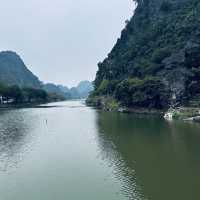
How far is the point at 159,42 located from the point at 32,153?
423 ft

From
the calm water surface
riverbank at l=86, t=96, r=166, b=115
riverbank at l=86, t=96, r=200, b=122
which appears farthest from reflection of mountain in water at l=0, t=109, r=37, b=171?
riverbank at l=86, t=96, r=166, b=115

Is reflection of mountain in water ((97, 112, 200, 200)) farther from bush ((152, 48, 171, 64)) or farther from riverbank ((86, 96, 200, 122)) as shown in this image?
A: bush ((152, 48, 171, 64))

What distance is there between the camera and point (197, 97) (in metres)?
115

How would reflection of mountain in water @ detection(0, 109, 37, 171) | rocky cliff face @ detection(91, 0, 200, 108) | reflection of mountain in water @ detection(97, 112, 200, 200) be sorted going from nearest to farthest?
reflection of mountain in water @ detection(97, 112, 200, 200) → reflection of mountain in water @ detection(0, 109, 37, 171) → rocky cliff face @ detection(91, 0, 200, 108)

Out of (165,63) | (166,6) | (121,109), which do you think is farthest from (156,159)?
(166,6)

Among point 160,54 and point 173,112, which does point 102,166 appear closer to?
point 173,112

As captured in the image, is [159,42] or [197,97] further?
[159,42]

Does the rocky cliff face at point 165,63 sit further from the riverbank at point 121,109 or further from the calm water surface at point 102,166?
the calm water surface at point 102,166

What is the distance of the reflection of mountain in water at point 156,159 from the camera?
3562 centimetres

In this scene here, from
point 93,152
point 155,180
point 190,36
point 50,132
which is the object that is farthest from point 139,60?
point 155,180

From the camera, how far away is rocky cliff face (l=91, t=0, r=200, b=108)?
125m

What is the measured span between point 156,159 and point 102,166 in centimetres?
972

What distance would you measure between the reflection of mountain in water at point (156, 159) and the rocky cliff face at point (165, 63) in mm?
44071

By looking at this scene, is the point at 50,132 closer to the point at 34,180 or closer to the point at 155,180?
the point at 34,180
